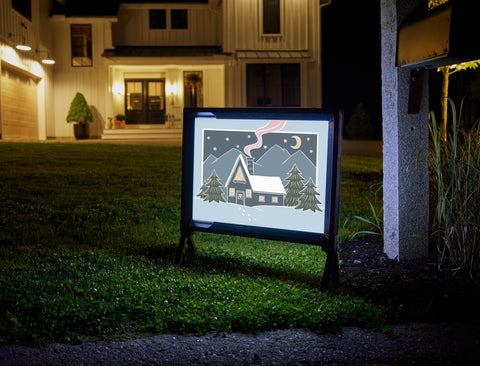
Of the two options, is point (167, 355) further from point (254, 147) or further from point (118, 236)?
point (118, 236)

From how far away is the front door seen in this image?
2644 cm

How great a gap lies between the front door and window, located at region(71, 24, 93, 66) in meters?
2.47

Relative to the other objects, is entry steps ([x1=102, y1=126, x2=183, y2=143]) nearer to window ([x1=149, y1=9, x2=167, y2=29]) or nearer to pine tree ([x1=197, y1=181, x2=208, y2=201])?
window ([x1=149, y1=9, x2=167, y2=29])

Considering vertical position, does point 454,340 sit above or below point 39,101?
below

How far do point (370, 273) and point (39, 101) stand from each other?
72.7ft

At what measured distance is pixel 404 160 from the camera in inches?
167

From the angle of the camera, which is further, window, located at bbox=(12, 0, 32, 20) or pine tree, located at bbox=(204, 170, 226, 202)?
window, located at bbox=(12, 0, 32, 20)

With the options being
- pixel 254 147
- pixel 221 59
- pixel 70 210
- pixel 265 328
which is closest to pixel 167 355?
pixel 265 328

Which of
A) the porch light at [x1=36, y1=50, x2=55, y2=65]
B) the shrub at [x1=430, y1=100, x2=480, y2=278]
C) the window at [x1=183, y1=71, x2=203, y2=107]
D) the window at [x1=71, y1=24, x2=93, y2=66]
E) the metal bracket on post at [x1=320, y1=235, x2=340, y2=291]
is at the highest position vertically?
the window at [x1=71, y1=24, x2=93, y2=66]

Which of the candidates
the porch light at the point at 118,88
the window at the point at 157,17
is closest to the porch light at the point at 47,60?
the porch light at the point at 118,88

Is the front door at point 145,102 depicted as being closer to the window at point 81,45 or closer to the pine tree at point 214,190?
the window at point 81,45

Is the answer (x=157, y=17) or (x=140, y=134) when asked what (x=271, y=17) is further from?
(x=140, y=134)

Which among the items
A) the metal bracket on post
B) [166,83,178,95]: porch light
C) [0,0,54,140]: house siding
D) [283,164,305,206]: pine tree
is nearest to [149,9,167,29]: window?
[166,83,178,95]: porch light

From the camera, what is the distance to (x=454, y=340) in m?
2.91
